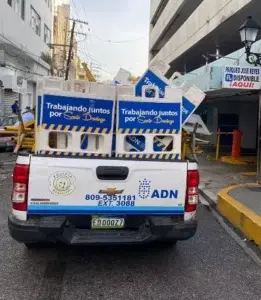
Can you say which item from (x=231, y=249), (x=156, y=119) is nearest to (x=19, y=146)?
(x=156, y=119)

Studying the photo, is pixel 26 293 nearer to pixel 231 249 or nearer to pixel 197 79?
pixel 231 249

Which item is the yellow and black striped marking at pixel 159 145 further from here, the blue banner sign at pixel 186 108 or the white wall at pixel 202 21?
the white wall at pixel 202 21

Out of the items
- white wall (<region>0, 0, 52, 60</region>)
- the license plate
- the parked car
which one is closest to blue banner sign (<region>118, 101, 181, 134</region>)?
the license plate

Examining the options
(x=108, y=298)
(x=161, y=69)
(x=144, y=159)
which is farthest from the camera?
(x=161, y=69)

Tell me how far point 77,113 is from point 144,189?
3.47 feet

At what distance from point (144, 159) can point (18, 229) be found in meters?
1.43

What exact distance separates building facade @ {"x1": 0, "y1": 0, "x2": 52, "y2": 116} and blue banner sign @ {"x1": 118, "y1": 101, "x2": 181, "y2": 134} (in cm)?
1155

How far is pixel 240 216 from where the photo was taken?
21.5 ft

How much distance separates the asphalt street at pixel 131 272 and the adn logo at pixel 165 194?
883 millimetres

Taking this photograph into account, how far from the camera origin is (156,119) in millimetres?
4480

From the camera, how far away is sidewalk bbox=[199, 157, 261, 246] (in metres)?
6.16

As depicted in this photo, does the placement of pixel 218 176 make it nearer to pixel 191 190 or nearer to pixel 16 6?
pixel 191 190

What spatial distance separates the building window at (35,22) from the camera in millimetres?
30391

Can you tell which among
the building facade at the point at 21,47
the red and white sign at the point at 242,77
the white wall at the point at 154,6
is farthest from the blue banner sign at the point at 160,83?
the white wall at the point at 154,6
